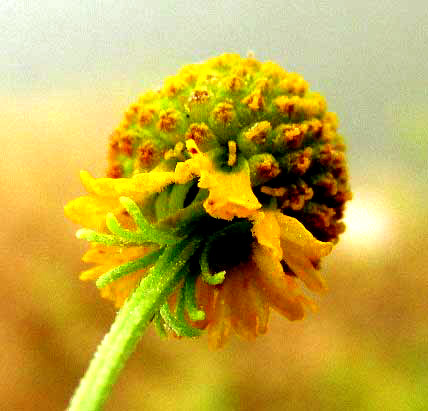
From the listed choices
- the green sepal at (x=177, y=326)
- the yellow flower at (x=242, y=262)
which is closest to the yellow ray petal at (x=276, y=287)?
the yellow flower at (x=242, y=262)

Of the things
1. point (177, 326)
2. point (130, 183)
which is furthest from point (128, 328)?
point (130, 183)

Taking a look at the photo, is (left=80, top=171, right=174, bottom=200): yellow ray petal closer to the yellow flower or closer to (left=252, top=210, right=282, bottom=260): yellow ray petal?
the yellow flower

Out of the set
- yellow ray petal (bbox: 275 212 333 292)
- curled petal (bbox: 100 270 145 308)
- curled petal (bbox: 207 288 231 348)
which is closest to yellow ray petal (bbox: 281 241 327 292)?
yellow ray petal (bbox: 275 212 333 292)

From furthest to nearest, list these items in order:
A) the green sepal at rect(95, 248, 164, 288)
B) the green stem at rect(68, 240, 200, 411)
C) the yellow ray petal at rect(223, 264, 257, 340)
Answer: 1. the yellow ray petal at rect(223, 264, 257, 340)
2. the green sepal at rect(95, 248, 164, 288)
3. the green stem at rect(68, 240, 200, 411)

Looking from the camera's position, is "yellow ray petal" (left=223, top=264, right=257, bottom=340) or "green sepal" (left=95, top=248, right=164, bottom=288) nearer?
"green sepal" (left=95, top=248, right=164, bottom=288)

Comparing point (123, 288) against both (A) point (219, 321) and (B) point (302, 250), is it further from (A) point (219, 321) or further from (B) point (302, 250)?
(B) point (302, 250)

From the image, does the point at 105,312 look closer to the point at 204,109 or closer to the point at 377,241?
the point at 377,241

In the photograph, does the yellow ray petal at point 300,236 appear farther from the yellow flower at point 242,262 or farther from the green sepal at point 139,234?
the green sepal at point 139,234
